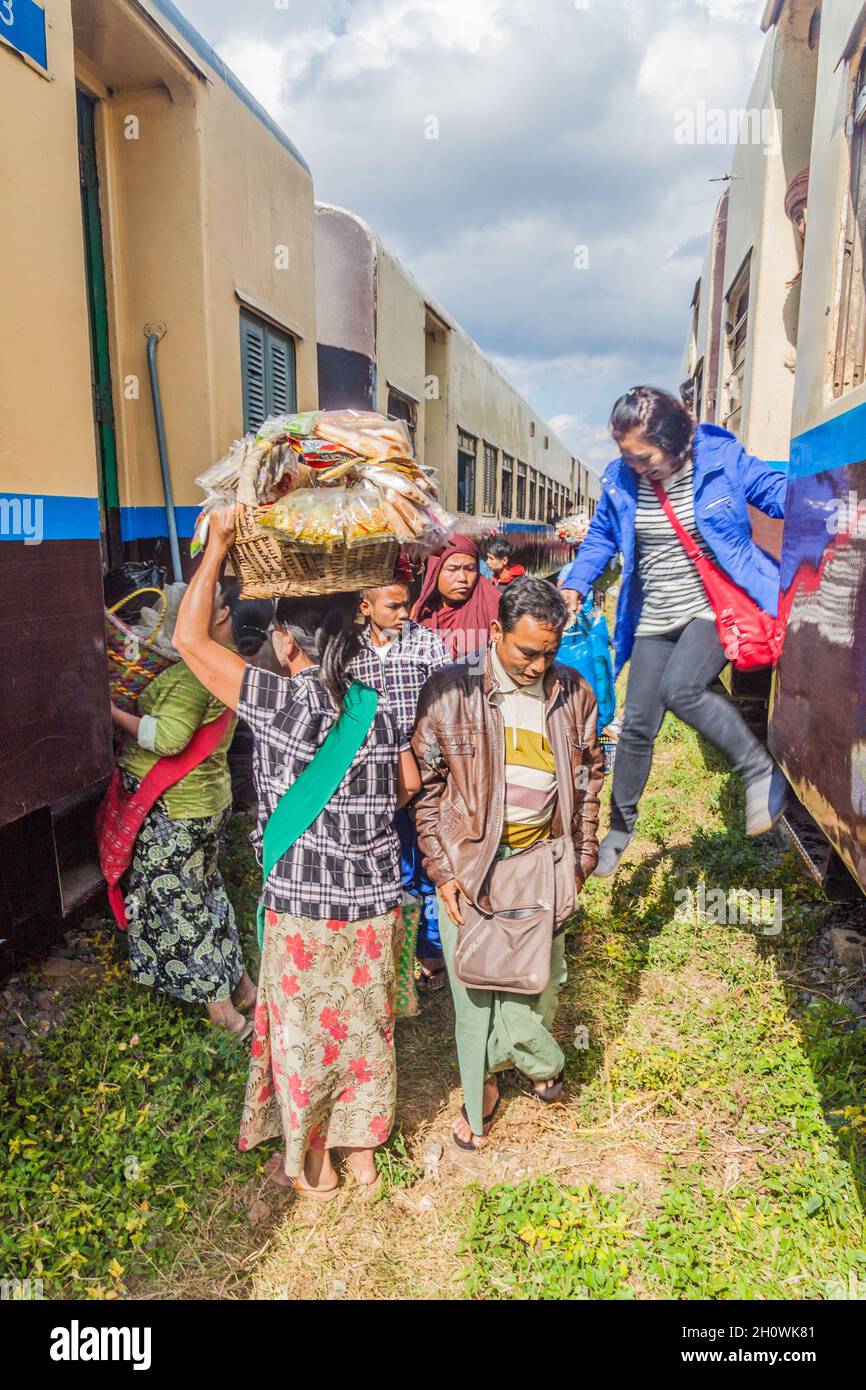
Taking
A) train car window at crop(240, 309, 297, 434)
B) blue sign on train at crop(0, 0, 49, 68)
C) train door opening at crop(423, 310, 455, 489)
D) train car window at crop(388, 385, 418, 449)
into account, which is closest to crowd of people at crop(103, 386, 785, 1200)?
blue sign on train at crop(0, 0, 49, 68)

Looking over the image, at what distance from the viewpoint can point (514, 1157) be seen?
2.56 metres

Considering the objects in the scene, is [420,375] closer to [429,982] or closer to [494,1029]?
[429,982]

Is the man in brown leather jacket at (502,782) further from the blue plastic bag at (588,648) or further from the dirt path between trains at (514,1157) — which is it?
the blue plastic bag at (588,648)

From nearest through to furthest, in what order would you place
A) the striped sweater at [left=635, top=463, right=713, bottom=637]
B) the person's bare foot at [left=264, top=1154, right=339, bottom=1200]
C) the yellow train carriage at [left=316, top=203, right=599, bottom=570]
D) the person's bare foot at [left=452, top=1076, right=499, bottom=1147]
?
the person's bare foot at [left=264, top=1154, right=339, bottom=1200], the person's bare foot at [left=452, top=1076, right=499, bottom=1147], the striped sweater at [left=635, top=463, right=713, bottom=637], the yellow train carriage at [left=316, top=203, right=599, bottom=570]

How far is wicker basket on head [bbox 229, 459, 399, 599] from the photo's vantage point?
2.00m

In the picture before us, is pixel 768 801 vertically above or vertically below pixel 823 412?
below

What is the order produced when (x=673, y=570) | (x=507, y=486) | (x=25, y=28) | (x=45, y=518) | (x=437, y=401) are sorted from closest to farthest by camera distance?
1. (x=25, y=28)
2. (x=45, y=518)
3. (x=673, y=570)
4. (x=437, y=401)
5. (x=507, y=486)

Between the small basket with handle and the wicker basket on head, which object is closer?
the wicker basket on head

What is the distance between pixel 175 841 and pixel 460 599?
148cm

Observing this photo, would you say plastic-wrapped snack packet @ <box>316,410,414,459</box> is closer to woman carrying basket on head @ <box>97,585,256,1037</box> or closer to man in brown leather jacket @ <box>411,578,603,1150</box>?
man in brown leather jacket @ <box>411,578,603,1150</box>

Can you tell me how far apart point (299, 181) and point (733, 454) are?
9.85 ft

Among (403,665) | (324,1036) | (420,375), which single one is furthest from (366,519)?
(420,375)

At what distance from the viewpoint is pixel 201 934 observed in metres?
2.99

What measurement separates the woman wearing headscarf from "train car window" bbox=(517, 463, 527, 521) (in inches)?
366
